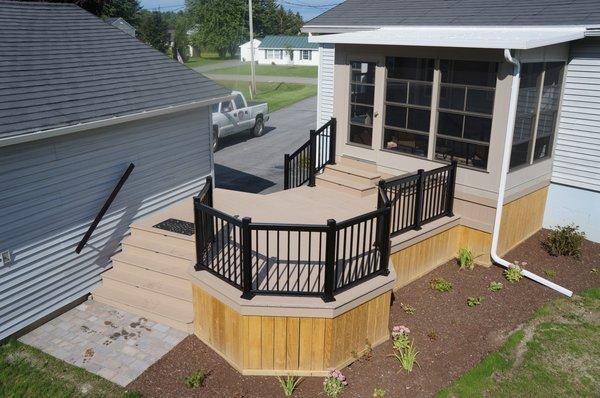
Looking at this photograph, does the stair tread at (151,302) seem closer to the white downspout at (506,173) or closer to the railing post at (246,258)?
the railing post at (246,258)

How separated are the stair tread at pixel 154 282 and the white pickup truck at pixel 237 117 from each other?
1011 cm

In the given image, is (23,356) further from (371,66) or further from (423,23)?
(423,23)

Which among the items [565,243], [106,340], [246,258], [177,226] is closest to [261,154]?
[177,226]

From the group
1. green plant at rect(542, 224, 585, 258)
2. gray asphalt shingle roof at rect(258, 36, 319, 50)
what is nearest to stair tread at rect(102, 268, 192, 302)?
green plant at rect(542, 224, 585, 258)

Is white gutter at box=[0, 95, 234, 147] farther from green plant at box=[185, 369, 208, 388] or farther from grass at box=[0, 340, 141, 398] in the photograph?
green plant at box=[185, 369, 208, 388]

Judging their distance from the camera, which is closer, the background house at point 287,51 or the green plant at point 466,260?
the green plant at point 466,260

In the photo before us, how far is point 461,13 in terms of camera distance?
1080cm

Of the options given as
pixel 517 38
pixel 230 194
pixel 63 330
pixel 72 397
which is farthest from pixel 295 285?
pixel 517 38

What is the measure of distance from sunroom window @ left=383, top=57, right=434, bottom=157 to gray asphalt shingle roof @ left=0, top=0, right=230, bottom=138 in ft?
10.8

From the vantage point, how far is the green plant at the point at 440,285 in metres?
7.74

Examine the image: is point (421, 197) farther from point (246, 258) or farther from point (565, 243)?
point (246, 258)

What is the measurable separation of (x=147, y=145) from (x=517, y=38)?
6240mm

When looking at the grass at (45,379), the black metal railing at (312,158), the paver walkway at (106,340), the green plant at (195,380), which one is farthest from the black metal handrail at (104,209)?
the black metal railing at (312,158)

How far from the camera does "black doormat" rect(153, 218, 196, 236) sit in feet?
26.4
